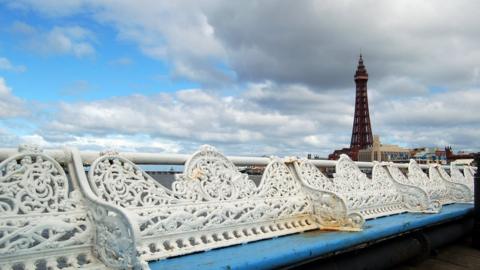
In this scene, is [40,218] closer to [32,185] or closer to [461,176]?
[32,185]


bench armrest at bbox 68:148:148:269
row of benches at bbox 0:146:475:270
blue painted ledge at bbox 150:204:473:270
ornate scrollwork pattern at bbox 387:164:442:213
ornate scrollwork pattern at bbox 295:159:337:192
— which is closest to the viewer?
bench armrest at bbox 68:148:148:269

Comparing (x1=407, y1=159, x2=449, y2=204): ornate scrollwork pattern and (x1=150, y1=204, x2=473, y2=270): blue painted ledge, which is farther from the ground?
(x1=407, y1=159, x2=449, y2=204): ornate scrollwork pattern

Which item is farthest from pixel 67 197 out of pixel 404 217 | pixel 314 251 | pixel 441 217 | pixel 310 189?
pixel 441 217

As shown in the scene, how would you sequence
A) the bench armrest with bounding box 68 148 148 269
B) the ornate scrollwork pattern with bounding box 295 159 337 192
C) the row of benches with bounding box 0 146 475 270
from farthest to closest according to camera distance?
the ornate scrollwork pattern with bounding box 295 159 337 192
the row of benches with bounding box 0 146 475 270
the bench armrest with bounding box 68 148 148 269

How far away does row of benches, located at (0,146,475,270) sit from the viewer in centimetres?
204

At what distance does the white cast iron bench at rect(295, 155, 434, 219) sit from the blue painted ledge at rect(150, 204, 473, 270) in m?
0.37

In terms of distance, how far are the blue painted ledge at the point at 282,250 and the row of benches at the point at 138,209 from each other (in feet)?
0.30

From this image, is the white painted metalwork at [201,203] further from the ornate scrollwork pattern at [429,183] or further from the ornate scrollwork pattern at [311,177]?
the ornate scrollwork pattern at [429,183]

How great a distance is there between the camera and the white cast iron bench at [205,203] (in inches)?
97.2

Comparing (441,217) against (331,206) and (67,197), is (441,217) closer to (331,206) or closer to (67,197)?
(331,206)

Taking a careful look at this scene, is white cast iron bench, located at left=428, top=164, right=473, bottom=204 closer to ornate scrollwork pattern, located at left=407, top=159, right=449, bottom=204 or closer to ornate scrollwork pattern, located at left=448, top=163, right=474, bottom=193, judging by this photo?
ornate scrollwork pattern, located at left=407, top=159, right=449, bottom=204

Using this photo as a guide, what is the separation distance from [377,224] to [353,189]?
0.58 metres

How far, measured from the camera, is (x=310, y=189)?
3.65 m

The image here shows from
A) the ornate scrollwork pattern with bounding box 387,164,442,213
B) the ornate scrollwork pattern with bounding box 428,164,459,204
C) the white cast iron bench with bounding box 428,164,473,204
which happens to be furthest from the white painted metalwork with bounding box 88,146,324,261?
the white cast iron bench with bounding box 428,164,473,204
